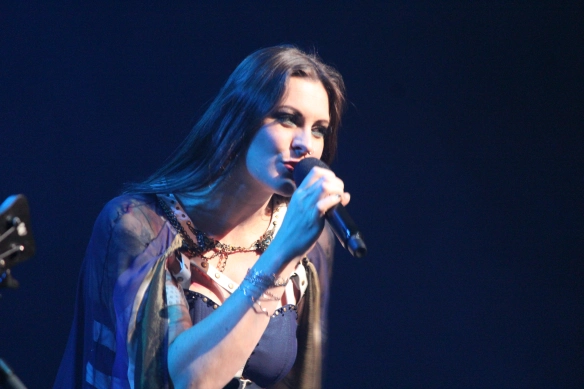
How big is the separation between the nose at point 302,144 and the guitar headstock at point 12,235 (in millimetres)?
588

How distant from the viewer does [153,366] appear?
4.33 ft

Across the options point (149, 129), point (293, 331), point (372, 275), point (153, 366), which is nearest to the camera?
point (153, 366)

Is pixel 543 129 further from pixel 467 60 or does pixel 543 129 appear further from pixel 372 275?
pixel 372 275

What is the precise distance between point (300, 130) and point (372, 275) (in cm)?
98

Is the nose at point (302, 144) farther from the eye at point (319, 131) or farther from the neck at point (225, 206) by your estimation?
the neck at point (225, 206)

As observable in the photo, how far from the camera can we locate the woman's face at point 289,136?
1401mm

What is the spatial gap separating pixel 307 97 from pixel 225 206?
0.30 metres

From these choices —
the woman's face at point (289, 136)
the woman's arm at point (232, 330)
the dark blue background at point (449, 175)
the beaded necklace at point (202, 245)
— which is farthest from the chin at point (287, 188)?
the dark blue background at point (449, 175)

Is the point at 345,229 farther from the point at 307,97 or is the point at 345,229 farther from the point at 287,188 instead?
the point at 307,97

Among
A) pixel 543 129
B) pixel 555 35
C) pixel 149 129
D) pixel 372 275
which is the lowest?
pixel 372 275

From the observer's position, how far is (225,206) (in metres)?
1.56

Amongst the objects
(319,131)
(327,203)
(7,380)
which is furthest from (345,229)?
(7,380)

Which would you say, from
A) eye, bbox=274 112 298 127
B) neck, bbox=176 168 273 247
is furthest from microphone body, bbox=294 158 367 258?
neck, bbox=176 168 273 247

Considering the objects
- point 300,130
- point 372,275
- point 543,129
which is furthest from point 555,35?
point 300,130
